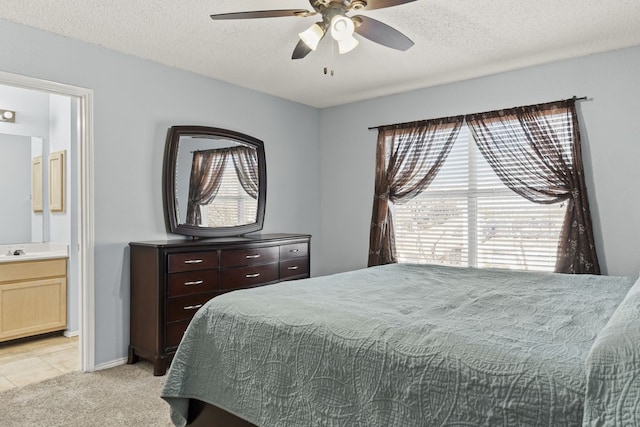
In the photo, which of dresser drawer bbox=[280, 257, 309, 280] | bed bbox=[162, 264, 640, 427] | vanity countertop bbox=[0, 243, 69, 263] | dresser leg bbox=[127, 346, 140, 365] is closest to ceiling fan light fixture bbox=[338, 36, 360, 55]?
bed bbox=[162, 264, 640, 427]

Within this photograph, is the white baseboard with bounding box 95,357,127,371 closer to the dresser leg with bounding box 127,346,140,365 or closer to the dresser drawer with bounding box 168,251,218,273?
the dresser leg with bounding box 127,346,140,365

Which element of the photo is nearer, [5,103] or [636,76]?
[636,76]

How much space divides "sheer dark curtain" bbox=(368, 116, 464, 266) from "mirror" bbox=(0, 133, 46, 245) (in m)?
3.49

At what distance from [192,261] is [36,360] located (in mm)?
1538

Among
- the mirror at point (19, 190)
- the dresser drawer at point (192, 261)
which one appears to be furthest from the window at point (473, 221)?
the mirror at point (19, 190)

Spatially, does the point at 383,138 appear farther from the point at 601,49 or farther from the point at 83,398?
the point at 83,398

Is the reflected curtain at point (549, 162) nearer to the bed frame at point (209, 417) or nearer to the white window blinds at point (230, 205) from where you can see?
the white window blinds at point (230, 205)

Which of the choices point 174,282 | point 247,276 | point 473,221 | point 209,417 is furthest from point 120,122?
point 473,221

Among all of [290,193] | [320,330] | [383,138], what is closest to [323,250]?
[290,193]

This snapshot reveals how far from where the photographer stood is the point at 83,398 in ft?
9.08

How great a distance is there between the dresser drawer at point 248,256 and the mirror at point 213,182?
38cm

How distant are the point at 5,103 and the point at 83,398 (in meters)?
3.12

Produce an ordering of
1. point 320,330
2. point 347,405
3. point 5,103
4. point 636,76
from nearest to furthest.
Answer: point 347,405, point 320,330, point 636,76, point 5,103

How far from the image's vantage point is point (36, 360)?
11.6 feet
